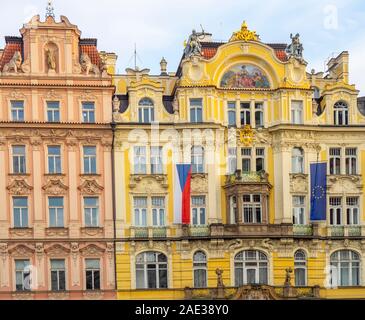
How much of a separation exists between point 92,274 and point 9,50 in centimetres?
478

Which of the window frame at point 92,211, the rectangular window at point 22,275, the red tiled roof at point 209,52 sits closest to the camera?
the rectangular window at point 22,275

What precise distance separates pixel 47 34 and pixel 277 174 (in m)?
5.46

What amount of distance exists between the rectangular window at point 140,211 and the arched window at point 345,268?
3.92 meters

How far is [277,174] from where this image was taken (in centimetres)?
1341

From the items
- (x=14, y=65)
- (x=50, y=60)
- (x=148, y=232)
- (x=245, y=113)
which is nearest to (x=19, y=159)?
(x=14, y=65)

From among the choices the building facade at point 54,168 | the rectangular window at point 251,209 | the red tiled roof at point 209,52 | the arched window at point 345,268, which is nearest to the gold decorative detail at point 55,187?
the building facade at point 54,168

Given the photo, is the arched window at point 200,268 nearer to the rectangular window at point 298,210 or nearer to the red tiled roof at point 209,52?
the rectangular window at point 298,210

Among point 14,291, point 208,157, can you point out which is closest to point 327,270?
point 208,157

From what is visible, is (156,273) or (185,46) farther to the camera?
(185,46)

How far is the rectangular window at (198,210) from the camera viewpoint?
13.1 meters

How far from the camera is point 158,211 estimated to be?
42.9ft

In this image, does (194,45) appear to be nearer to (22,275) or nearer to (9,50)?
(9,50)
